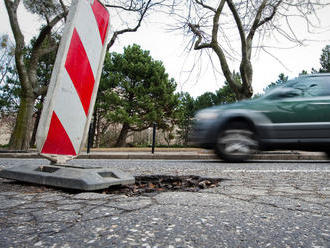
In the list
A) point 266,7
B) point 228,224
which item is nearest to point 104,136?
point 266,7

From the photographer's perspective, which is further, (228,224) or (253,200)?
(253,200)

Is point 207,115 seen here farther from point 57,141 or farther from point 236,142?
point 57,141

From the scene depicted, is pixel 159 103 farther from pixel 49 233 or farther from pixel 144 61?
pixel 49 233

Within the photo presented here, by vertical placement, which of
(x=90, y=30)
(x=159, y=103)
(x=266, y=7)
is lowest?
(x=90, y=30)

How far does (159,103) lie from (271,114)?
51.4 ft

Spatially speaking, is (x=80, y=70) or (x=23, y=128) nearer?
(x=80, y=70)

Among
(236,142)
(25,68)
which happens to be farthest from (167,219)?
(25,68)

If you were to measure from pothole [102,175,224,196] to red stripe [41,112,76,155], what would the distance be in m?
0.48

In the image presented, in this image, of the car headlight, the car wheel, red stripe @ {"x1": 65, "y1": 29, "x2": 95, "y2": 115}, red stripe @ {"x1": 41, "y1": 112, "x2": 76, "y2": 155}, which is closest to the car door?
the car wheel

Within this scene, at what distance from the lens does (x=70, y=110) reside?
7.47 feet

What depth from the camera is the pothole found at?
2.17 metres

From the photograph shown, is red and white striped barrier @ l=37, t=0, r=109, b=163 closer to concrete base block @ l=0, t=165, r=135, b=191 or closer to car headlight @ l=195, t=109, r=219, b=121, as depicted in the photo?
concrete base block @ l=0, t=165, r=135, b=191

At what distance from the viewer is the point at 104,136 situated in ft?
68.6

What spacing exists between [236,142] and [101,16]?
248cm
